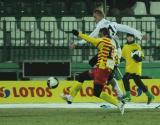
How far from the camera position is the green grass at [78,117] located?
1334 cm

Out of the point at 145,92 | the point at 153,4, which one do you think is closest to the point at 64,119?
the point at 145,92

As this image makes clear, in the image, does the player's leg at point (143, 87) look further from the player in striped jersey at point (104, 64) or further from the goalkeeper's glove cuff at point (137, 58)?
the player in striped jersey at point (104, 64)

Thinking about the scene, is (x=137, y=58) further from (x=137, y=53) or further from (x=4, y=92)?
(x=4, y=92)

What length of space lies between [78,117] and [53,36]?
26.8 ft

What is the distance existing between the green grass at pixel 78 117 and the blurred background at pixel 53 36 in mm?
4597

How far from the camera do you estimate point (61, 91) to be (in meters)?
18.5

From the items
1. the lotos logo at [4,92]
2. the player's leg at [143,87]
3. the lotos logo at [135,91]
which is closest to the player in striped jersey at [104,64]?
the player's leg at [143,87]

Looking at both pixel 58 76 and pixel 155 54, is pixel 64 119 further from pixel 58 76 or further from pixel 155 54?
pixel 155 54

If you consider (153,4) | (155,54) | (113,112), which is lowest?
(113,112)

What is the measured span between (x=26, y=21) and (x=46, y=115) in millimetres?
7816

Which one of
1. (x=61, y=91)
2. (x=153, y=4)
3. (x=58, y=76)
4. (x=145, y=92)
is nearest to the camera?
(x=145, y=92)

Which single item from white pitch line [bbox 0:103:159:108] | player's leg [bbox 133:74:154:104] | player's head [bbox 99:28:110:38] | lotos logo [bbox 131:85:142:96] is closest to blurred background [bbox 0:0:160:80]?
lotos logo [bbox 131:85:142:96]

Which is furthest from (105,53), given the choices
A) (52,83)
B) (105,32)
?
(52,83)

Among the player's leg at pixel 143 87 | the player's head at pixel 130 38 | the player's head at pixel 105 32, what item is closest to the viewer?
the player's head at pixel 105 32
